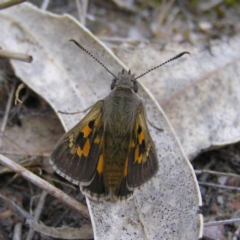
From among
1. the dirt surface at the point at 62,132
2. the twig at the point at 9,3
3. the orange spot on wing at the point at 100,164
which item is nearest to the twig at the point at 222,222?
the dirt surface at the point at 62,132

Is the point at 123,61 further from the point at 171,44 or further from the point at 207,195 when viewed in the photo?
the point at 207,195

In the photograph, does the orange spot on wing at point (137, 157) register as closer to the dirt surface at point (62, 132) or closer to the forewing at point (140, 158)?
the forewing at point (140, 158)

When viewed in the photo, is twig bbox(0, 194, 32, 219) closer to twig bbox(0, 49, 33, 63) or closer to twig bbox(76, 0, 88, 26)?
twig bbox(0, 49, 33, 63)

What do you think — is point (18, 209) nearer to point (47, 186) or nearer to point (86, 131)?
point (47, 186)

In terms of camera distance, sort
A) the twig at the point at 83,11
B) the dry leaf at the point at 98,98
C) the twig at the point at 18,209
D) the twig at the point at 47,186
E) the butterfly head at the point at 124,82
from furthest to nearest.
→ the twig at the point at 83,11, the butterfly head at the point at 124,82, the twig at the point at 18,209, the twig at the point at 47,186, the dry leaf at the point at 98,98

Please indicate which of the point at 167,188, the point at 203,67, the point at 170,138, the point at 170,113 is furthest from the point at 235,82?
the point at 167,188

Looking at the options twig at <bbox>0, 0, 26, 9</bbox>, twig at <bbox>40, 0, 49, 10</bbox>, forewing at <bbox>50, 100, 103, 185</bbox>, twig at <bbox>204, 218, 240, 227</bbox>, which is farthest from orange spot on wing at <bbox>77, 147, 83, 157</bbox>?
twig at <bbox>40, 0, 49, 10</bbox>
